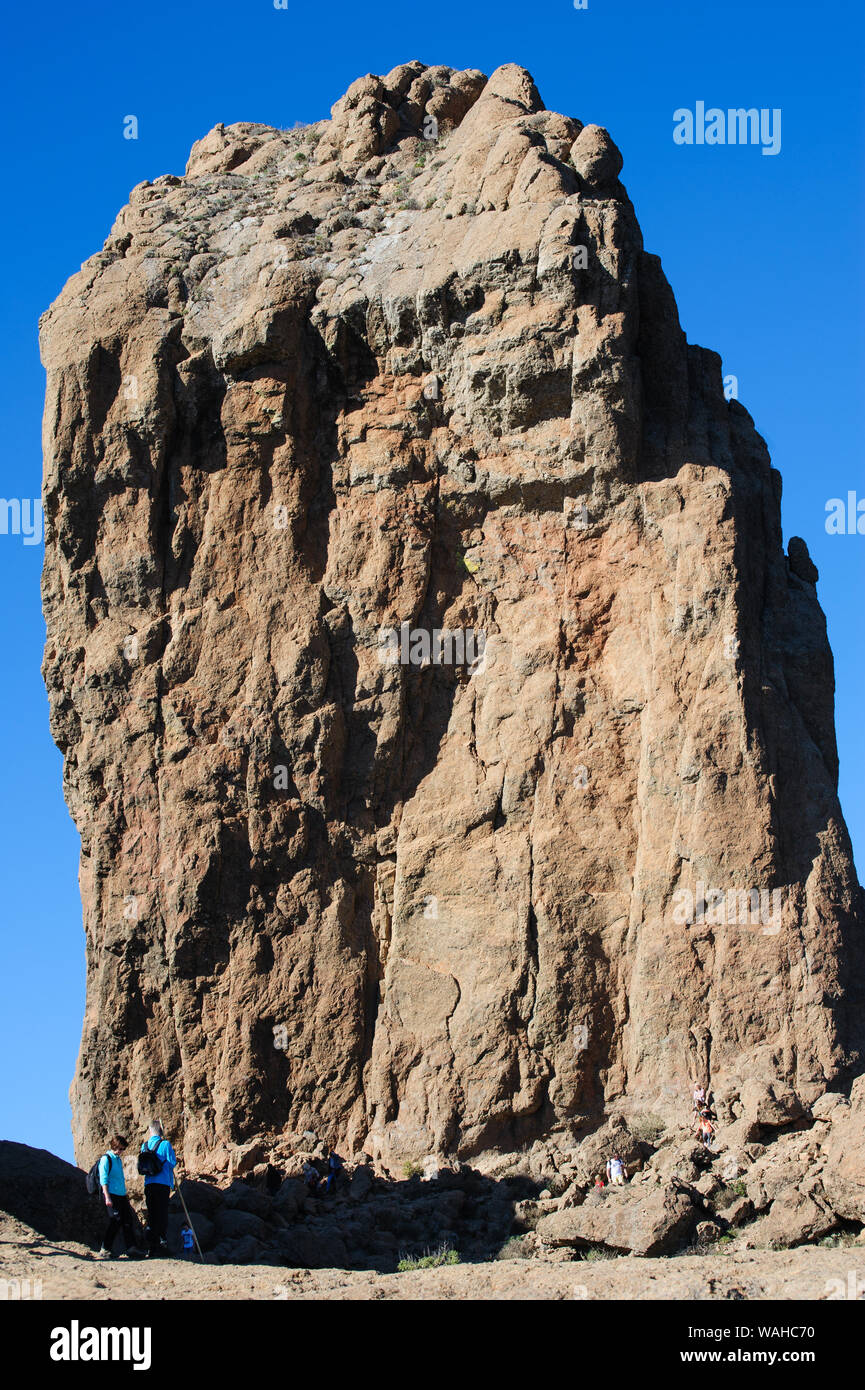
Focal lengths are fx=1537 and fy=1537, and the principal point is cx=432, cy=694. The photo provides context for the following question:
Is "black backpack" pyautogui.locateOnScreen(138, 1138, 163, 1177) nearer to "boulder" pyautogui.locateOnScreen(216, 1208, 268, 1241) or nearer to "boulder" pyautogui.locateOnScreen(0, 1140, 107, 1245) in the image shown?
"boulder" pyautogui.locateOnScreen(0, 1140, 107, 1245)

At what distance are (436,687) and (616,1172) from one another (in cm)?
763

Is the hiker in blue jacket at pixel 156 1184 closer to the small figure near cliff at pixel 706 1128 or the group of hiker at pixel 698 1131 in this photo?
the group of hiker at pixel 698 1131

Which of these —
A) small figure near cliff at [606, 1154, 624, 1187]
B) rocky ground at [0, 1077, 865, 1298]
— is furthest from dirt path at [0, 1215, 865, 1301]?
small figure near cliff at [606, 1154, 624, 1187]

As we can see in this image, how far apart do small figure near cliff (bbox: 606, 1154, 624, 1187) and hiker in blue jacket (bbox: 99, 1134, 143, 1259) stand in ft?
19.5

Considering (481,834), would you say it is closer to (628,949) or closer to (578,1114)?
(628,949)

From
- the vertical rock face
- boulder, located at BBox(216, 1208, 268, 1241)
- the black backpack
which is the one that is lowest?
boulder, located at BBox(216, 1208, 268, 1241)

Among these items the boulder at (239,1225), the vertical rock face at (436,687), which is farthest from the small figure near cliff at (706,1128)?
the boulder at (239,1225)

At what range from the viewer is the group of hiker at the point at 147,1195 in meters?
15.0

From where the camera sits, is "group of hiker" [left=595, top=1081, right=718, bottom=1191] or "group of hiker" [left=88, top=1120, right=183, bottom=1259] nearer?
"group of hiker" [left=88, top=1120, right=183, bottom=1259]

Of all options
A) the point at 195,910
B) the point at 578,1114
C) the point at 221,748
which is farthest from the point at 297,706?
the point at 578,1114

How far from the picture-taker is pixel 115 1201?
49.4 feet

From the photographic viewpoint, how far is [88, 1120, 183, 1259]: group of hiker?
1497 centimetres

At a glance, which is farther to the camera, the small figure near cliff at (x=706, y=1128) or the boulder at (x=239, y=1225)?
the small figure near cliff at (x=706, y=1128)
